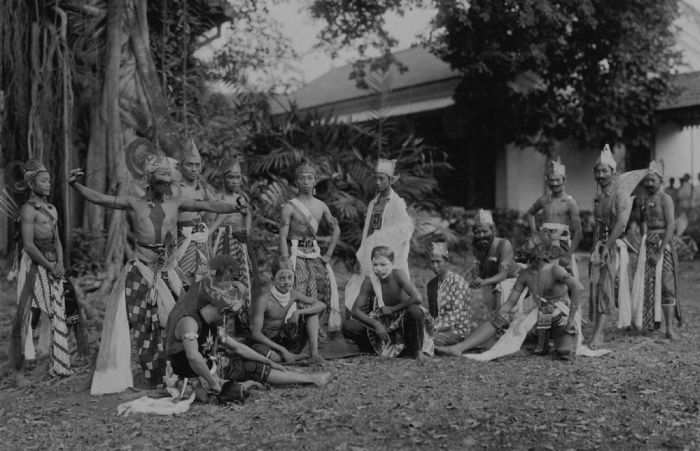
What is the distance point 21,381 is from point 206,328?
185cm

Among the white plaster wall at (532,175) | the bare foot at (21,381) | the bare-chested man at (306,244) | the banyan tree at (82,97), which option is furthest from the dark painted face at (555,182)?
the white plaster wall at (532,175)

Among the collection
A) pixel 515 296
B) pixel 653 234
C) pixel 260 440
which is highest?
pixel 653 234

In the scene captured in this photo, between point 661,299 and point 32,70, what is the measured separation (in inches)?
270

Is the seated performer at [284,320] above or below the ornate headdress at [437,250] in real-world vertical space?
below

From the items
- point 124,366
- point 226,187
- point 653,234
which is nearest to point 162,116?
point 226,187

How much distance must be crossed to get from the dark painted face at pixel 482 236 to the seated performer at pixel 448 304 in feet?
1.39

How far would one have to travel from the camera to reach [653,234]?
7.58 m

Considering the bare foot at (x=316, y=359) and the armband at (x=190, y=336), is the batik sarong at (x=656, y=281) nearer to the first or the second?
the bare foot at (x=316, y=359)

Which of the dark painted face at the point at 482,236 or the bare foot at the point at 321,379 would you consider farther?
the dark painted face at the point at 482,236

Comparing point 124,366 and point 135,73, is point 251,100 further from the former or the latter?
point 124,366

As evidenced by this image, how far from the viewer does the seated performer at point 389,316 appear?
6.46 m

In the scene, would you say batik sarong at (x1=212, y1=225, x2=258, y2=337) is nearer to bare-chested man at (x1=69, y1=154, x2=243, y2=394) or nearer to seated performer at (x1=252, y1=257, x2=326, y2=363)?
seated performer at (x1=252, y1=257, x2=326, y2=363)

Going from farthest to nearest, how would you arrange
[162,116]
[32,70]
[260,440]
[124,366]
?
[162,116] < [32,70] < [124,366] < [260,440]

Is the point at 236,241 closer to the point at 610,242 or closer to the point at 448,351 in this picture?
the point at 448,351
